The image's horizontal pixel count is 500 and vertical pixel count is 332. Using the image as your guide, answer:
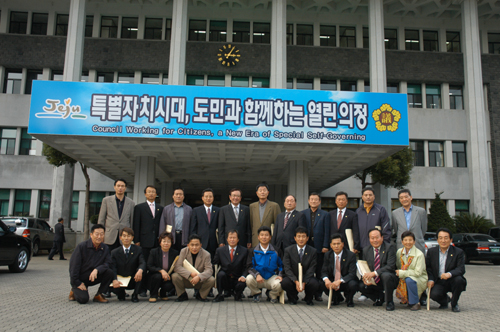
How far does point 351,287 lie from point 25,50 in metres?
27.9

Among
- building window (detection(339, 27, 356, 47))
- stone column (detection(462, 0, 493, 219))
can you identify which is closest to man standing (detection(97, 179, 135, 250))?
building window (detection(339, 27, 356, 47))

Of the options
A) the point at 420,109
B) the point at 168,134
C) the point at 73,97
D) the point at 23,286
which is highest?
the point at 420,109

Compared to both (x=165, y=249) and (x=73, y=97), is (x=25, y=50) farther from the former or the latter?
(x=165, y=249)

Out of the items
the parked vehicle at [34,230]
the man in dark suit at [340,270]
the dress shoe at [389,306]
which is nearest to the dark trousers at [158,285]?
the man in dark suit at [340,270]

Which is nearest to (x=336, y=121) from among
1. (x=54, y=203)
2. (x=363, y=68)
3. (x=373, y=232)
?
(x=373, y=232)

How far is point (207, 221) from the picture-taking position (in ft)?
26.4

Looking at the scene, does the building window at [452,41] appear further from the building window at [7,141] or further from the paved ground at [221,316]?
the building window at [7,141]

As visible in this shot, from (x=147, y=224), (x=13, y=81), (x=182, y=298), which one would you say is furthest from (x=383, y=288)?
(x=13, y=81)

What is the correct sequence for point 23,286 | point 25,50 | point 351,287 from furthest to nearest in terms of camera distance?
point 25,50 < point 23,286 < point 351,287

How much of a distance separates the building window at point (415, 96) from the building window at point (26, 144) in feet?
82.5

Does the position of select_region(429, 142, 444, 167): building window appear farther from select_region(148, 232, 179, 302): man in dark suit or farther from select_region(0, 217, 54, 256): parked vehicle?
select_region(148, 232, 179, 302): man in dark suit

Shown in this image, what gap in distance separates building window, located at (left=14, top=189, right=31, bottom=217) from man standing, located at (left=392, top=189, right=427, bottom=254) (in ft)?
86.8

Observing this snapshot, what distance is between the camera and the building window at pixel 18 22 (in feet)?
92.7

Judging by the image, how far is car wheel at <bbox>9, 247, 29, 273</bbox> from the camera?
1092 cm
